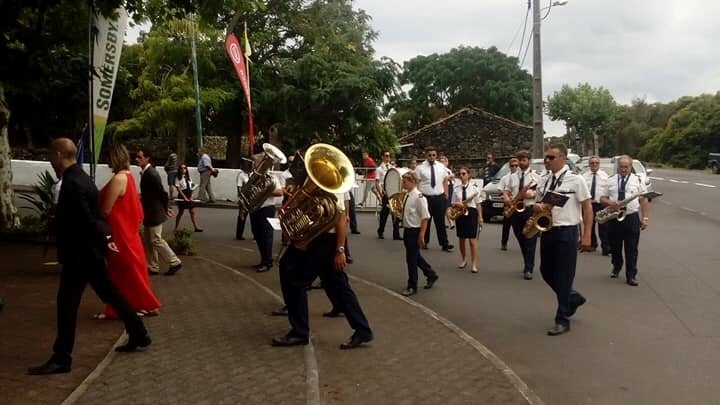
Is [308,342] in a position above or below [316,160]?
below

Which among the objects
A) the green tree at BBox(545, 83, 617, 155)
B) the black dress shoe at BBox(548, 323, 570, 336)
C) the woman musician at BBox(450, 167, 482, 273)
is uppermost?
the green tree at BBox(545, 83, 617, 155)

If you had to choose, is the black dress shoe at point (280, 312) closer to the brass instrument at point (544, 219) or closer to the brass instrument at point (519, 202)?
the brass instrument at point (544, 219)

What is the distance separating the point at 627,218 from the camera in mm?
10133

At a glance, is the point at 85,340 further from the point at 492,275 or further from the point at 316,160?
the point at 492,275

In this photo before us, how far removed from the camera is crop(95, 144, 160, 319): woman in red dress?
663 cm

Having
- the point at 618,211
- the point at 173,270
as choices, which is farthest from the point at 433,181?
the point at 173,270

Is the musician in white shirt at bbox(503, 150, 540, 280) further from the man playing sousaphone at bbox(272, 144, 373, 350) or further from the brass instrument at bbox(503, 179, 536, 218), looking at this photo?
the man playing sousaphone at bbox(272, 144, 373, 350)

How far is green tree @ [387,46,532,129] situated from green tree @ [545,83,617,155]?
19.5m

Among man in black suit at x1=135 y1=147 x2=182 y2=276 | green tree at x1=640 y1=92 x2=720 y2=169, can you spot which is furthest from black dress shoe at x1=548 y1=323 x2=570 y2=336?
green tree at x1=640 y1=92 x2=720 y2=169

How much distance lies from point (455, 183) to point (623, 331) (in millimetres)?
5075

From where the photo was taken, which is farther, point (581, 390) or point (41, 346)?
point (41, 346)

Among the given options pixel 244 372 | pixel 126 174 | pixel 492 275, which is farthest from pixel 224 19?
pixel 244 372

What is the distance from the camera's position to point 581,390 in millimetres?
5617

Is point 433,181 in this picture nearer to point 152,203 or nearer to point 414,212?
point 414,212
